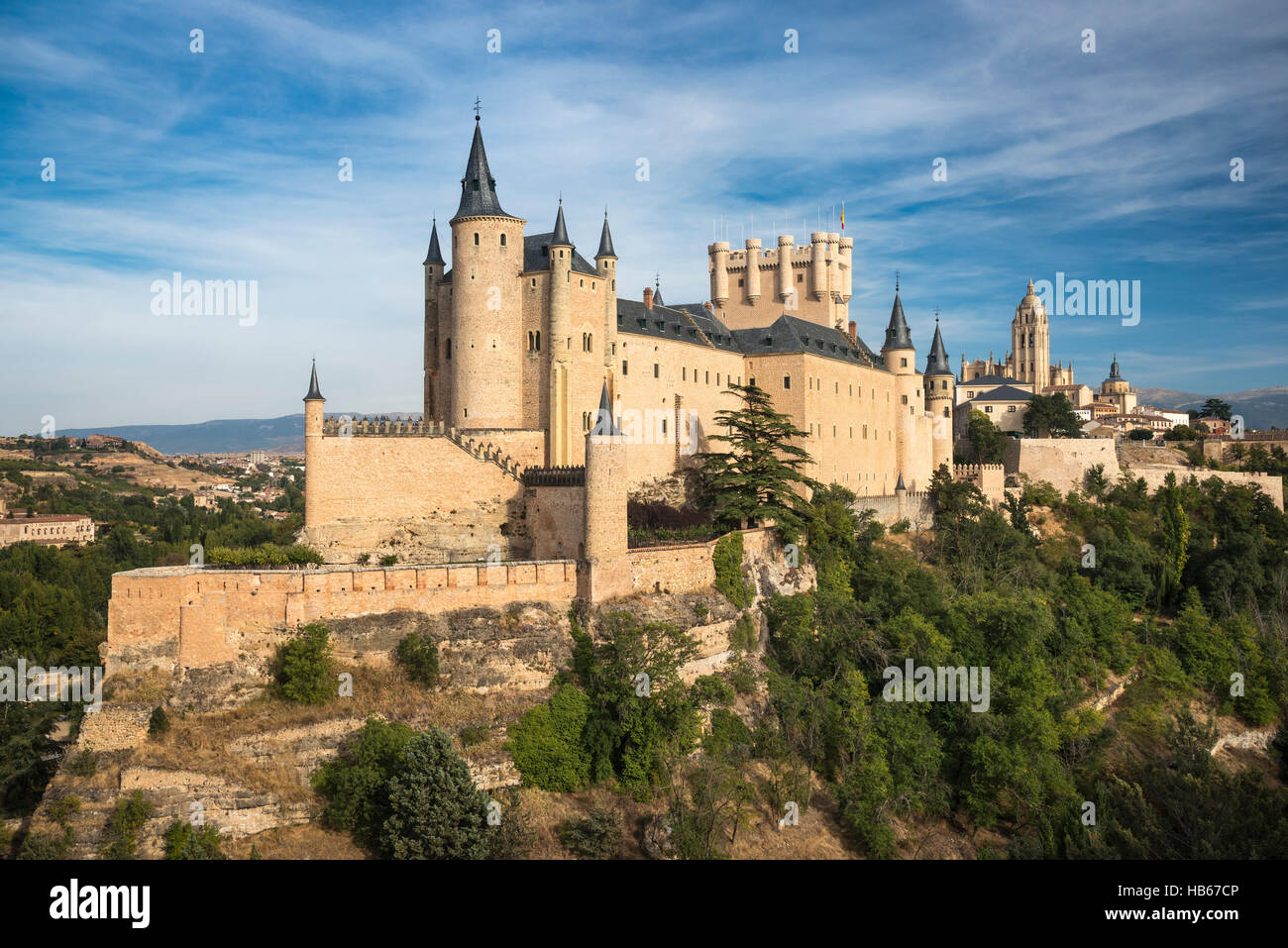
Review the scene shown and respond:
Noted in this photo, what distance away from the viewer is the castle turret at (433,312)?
137 ft

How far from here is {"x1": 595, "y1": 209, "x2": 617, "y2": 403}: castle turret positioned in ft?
136

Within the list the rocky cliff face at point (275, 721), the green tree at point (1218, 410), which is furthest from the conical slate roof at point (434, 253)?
the green tree at point (1218, 410)

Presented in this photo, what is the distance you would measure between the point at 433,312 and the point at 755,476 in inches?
612

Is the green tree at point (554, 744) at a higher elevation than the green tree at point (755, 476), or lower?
lower

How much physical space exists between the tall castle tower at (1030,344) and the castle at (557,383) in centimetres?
6982

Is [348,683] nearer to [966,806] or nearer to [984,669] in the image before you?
[966,806]

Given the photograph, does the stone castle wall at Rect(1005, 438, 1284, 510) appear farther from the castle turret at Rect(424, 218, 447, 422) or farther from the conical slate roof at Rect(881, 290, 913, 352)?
the castle turret at Rect(424, 218, 447, 422)

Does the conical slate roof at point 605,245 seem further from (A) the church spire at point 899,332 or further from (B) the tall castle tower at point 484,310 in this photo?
(A) the church spire at point 899,332

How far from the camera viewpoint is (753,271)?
58.9m

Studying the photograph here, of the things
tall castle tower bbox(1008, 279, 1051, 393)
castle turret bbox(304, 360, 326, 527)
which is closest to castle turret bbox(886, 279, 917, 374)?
castle turret bbox(304, 360, 326, 527)

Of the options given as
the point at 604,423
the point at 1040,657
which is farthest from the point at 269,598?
the point at 1040,657

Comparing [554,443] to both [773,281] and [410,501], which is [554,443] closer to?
[410,501]
